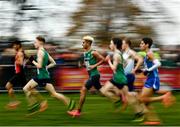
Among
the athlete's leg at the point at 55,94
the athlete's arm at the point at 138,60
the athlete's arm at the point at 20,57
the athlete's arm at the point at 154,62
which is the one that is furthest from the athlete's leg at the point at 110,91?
the athlete's arm at the point at 20,57

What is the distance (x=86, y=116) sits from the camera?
12477 mm

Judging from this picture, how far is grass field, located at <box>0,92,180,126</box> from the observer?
11297mm

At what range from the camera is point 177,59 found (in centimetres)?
1867

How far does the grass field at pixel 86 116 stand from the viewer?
11297 mm

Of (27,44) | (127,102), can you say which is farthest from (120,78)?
(27,44)

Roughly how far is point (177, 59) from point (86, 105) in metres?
4.93

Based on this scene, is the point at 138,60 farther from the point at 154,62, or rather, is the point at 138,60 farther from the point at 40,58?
the point at 40,58

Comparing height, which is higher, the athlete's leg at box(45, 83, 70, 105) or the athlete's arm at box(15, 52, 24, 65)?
the athlete's arm at box(15, 52, 24, 65)

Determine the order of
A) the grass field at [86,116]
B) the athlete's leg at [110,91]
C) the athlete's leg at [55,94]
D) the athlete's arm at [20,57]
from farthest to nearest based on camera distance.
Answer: the athlete's arm at [20,57], the athlete's leg at [55,94], the athlete's leg at [110,91], the grass field at [86,116]

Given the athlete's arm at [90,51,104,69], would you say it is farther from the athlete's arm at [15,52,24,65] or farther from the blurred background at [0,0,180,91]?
the blurred background at [0,0,180,91]

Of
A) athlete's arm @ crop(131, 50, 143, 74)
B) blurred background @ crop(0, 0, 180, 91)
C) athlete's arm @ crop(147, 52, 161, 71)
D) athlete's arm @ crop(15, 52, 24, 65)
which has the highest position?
athlete's arm @ crop(147, 52, 161, 71)

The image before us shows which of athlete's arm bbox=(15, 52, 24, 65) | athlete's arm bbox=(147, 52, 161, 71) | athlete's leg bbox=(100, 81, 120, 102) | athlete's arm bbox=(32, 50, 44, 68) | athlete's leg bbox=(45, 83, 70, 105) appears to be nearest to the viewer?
athlete's arm bbox=(147, 52, 161, 71)

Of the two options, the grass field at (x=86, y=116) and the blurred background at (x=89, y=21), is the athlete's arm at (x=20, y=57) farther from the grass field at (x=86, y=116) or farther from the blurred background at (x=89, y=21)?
the blurred background at (x=89, y=21)

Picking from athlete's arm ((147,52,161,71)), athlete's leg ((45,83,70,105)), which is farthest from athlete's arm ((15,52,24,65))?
athlete's arm ((147,52,161,71))
